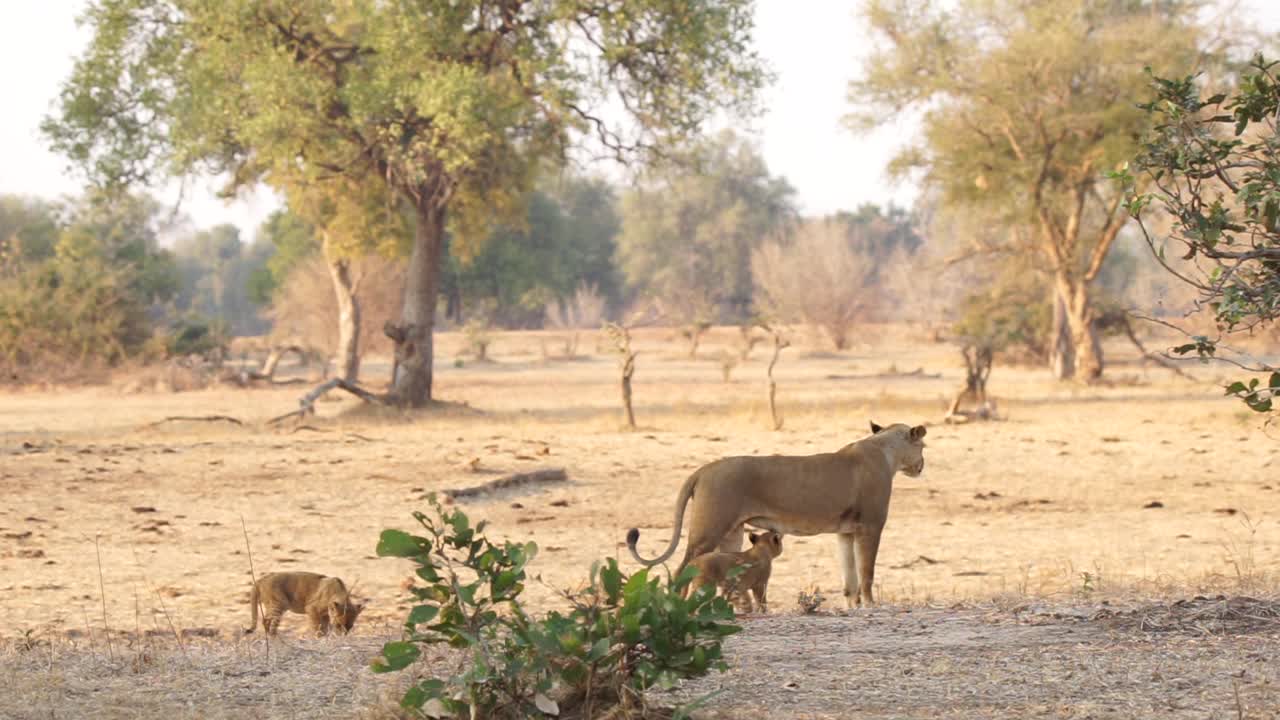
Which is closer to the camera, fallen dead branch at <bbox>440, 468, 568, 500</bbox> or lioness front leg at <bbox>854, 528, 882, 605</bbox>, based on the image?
lioness front leg at <bbox>854, 528, 882, 605</bbox>

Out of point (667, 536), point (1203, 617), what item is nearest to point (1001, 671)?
point (1203, 617)

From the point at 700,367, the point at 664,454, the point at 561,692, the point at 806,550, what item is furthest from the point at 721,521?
the point at 700,367

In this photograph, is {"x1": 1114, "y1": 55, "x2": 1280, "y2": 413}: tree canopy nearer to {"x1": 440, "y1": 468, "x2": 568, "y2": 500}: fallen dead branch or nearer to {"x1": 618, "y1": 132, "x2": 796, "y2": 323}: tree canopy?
{"x1": 440, "y1": 468, "x2": 568, "y2": 500}: fallen dead branch

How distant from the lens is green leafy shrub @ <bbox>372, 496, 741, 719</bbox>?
15.2 feet

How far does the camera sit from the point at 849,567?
820 cm

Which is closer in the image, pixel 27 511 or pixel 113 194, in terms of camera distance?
pixel 27 511

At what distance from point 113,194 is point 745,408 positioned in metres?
12.0

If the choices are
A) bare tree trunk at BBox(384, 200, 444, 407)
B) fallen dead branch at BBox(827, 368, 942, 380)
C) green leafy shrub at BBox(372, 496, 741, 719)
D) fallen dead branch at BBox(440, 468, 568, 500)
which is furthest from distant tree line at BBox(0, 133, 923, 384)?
green leafy shrub at BBox(372, 496, 741, 719)

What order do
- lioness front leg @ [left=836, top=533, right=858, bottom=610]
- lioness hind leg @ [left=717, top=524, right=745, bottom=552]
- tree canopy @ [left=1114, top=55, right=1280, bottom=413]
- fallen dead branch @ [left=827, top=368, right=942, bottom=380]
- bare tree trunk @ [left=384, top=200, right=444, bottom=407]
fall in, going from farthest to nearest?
fallen dead branch @ [left=827, top=368, right=942, bottom=380] → bare tree trunk @ [left=384, top=200, right=444, bottom=407] → lioness front leg @ [left=836, top=533, right=858, bottom=610] → lioness hind leg @ [left=717, top=524, right=745, bottom=552] → tree canopy @ [left=1114, top=55, right=1280, bottom=413]

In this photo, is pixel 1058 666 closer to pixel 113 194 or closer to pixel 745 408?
pixel 745 408

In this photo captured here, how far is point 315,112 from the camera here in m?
22.1

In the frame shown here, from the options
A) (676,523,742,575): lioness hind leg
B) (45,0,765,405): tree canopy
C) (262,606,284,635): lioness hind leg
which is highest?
(45,0,765,405): tree canopy

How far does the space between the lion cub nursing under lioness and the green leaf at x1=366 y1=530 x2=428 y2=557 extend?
3246 millimetres

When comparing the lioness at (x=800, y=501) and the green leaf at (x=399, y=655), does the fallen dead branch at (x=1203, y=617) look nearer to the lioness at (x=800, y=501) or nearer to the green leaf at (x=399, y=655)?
the lioness at (x=800, y=501)
